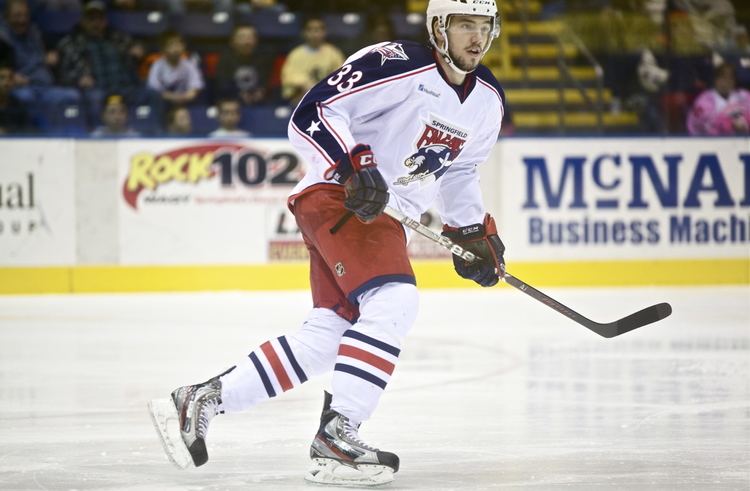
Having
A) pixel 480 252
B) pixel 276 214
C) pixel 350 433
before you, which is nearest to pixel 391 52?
pixel 480 252

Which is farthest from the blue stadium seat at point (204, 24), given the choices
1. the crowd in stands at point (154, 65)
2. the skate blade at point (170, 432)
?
the skate blade at point (170, 432)

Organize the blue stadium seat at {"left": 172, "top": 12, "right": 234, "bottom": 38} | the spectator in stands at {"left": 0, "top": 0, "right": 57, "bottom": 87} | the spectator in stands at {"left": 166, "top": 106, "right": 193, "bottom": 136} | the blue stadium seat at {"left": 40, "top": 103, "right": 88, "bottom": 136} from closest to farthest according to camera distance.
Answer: the blue stadium seat at {"left": 40, "top": 103, "right": 88, "bottom": 136} < the spectator in stands at {"left": 166, "top": 106, "right": 193, "bottom": 136} < the spectator in stands at {"left": 0, "top": 0, "right": 57, "bottom": 87} < the blue stadium seat at {"left": 172, "top": 12, "right": 234, "bottom": 38}

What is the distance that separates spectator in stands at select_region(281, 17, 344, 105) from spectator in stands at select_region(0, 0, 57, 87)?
1671 millimetres

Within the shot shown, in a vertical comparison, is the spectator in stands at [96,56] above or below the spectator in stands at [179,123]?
above

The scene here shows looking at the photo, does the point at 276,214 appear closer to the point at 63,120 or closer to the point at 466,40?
the point at 63,120

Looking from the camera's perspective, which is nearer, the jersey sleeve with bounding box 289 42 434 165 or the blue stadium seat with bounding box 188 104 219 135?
the jersey sleeve with bounding box 289 42 434 165

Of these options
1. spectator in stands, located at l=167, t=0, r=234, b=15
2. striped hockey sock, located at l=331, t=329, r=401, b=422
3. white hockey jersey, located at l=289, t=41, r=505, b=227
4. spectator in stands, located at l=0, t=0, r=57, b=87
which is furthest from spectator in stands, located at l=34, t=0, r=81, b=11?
striped hockey sock, located at l=331, t=329, r=401, b=422

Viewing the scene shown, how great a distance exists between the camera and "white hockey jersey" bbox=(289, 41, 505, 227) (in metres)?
3.40

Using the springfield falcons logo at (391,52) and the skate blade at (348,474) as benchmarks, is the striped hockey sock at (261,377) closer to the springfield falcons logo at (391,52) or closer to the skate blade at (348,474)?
the skate blade at (348,474)

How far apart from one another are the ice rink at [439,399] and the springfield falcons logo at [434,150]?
30.9 inches

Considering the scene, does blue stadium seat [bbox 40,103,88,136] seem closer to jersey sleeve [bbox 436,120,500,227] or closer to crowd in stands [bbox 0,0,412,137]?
crowd in stands [bbox 0,0,412,137]

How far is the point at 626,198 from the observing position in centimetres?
900

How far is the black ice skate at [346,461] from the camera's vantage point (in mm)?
3273

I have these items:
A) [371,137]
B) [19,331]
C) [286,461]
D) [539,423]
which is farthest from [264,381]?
→ [19,331]
